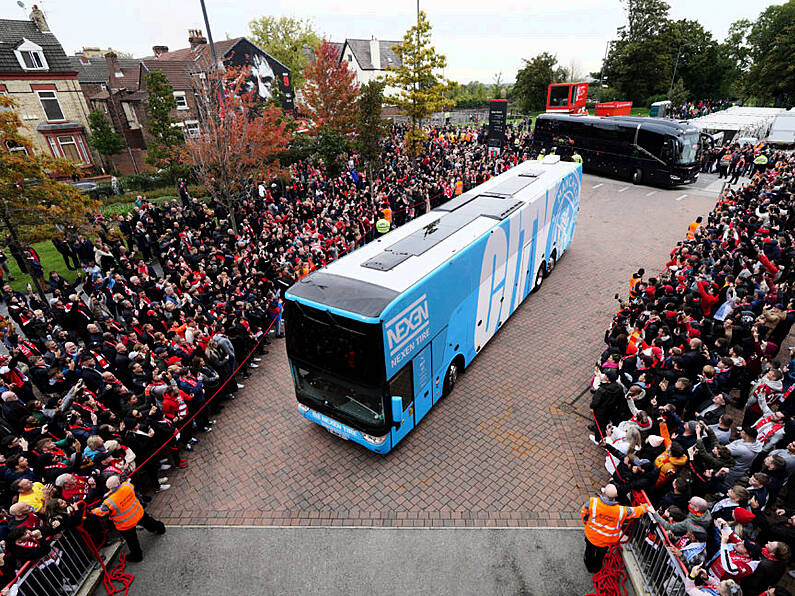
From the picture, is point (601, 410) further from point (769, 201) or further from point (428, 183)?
point (428, 183)

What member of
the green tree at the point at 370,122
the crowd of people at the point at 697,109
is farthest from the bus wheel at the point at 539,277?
the crowd of people at the point at 697,109

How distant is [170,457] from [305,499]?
3.09 meters

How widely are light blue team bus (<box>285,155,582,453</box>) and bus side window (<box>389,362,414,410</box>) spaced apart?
2 cm

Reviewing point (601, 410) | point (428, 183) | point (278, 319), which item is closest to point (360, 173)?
point (428, 183)

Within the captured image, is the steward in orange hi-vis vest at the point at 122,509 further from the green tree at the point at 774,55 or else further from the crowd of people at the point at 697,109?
the green tree at the point at 774,55

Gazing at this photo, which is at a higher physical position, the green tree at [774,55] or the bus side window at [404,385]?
the green tree at [774,55]

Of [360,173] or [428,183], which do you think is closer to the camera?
[428,183]

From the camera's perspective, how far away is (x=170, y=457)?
8.25 meters

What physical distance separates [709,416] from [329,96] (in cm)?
2691

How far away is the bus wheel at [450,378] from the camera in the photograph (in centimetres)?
933

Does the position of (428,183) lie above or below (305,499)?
above

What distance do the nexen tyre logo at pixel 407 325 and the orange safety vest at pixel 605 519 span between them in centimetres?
354

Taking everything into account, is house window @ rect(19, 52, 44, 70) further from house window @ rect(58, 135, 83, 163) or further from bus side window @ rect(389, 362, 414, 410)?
bus side window @ rect(389, 362, 414, 410)

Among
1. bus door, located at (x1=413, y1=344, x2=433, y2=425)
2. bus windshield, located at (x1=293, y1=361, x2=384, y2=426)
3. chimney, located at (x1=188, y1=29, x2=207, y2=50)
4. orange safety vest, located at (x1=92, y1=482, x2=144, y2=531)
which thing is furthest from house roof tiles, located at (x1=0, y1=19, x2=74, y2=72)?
bus door, located at (x1=413, y1=344, x2=433, y2=425)
